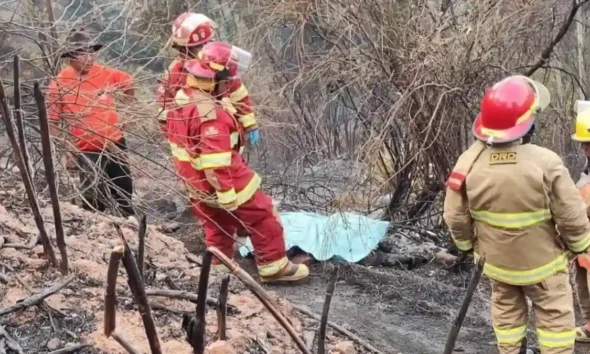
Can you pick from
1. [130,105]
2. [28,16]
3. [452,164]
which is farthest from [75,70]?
[452,164]

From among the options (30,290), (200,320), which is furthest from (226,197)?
(200,320)

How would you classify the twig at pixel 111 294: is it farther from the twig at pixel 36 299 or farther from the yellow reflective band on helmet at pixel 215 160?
the yellow reflective band on helmet at pixel 215 160

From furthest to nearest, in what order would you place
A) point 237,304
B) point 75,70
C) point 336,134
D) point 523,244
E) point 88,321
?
point 336,134 → point 75,70 → point 237,304 → point 523,244 → point 88,321

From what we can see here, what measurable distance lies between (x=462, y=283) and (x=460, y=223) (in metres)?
1.84

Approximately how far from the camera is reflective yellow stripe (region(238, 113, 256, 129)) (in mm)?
5223

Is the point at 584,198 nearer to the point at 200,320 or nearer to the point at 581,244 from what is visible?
the point at 581,244

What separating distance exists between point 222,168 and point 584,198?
2.22m

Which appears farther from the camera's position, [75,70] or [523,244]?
[75,70]

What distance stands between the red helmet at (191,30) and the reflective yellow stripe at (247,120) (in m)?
0.61

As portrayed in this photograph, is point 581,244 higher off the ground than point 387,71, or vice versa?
point 387,71

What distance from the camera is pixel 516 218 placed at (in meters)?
3.68

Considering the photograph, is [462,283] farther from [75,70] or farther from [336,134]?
[75,70]

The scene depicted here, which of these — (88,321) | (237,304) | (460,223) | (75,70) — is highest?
(75,70)

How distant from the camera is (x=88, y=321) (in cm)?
321
